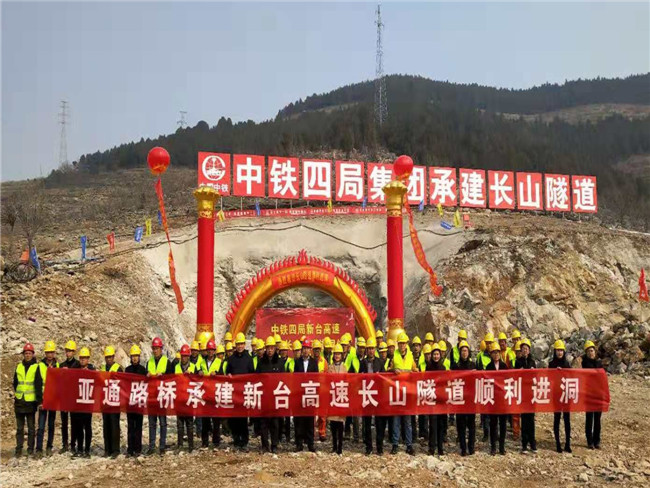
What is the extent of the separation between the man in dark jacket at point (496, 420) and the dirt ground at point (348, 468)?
16cm

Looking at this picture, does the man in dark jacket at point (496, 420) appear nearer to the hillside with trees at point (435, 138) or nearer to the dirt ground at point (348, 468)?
the dirt ground at point (348, 468)

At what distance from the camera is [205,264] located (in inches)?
478

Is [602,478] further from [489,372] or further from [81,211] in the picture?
[81,211]

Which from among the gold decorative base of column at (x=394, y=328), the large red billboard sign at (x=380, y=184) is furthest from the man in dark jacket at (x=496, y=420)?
the large red billboard sign at (x=380, y=184)

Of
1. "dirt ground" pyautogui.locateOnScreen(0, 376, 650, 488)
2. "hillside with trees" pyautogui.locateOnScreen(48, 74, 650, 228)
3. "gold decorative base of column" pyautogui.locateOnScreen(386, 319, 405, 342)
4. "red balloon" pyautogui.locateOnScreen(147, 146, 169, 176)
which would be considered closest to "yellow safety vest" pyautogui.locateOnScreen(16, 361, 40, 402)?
"dirt ground" pyautogui.locateOnScreen(0, 376, 650, 488)

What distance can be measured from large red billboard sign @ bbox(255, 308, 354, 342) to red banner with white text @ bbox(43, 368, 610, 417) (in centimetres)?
793

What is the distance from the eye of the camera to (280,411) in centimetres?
778

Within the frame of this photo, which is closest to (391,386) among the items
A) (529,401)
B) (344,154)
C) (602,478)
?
(529,401)

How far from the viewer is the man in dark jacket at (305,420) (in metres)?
7.84

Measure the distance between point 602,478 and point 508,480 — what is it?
106 cm

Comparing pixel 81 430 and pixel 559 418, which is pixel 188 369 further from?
pixel 559 418

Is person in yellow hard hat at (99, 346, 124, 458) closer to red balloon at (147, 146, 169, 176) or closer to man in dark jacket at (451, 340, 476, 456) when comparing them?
man in dark jacket at (451, 340, 476, 456)

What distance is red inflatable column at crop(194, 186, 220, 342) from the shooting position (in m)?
11.7

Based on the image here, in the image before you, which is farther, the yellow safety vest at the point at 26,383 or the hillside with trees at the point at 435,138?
the hillside with trees at the point at 435,138
